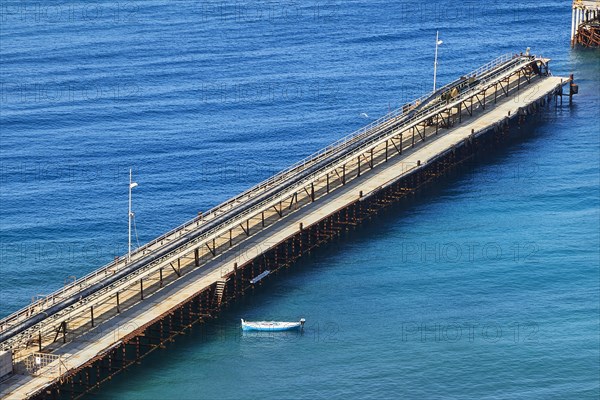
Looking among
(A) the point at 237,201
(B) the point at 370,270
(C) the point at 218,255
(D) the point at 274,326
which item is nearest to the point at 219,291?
(C) the point at 218,255

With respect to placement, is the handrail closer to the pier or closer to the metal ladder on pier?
the pier

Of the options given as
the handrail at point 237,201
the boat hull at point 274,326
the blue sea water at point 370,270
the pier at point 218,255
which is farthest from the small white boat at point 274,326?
the handrail at point 237,201

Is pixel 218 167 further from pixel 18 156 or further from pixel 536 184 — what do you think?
pixel 536 184

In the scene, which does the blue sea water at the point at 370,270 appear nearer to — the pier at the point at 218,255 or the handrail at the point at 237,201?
the pier at the point at 218,255

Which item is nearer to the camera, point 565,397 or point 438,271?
point 565,397

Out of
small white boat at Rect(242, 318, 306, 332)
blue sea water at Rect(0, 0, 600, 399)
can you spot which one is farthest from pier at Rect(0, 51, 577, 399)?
small white boat at Rect(242, 318, 306, 332)

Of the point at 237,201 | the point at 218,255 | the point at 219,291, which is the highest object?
the point at 237,201

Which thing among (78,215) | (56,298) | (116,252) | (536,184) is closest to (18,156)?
(78,215)

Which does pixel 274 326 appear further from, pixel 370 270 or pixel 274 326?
pixel 370 270
